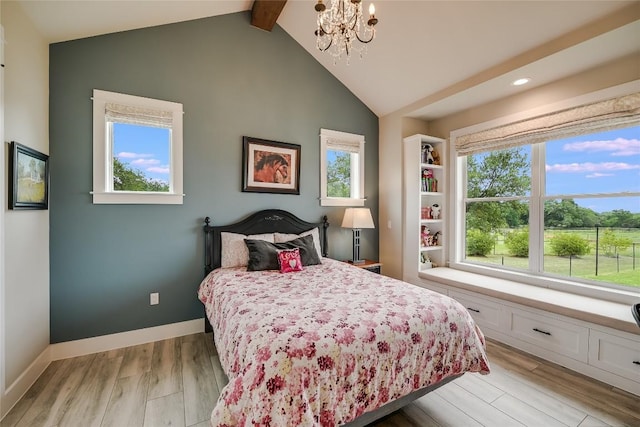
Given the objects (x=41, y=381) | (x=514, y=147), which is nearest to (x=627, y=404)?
(x=514, y=147)

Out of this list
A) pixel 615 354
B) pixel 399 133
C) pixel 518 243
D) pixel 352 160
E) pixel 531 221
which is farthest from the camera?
pixel 352 160

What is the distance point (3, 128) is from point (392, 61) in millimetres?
3421

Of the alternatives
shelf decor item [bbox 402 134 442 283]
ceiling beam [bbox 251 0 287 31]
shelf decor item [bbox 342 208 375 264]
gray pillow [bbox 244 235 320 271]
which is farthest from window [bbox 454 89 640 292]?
ceiling beam [bbox 251 0 287 31]

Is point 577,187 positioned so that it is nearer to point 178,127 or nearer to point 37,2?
point 178,127

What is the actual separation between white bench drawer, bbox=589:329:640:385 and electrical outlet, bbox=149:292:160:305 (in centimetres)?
380

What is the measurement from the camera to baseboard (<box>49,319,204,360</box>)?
250cm

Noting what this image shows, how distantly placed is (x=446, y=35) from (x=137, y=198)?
11.0 ft

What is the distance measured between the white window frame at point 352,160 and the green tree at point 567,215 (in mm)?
2129

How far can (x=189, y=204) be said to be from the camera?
3.00 metres

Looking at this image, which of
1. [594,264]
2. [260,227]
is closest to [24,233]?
[260,227]

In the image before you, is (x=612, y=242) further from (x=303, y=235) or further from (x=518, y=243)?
(x=303, y=235)

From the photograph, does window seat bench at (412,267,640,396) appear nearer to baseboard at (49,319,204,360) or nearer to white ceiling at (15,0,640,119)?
white ceiling at (15,0,640,119)

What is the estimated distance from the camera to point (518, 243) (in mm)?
3199

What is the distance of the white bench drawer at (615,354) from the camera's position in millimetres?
1993
